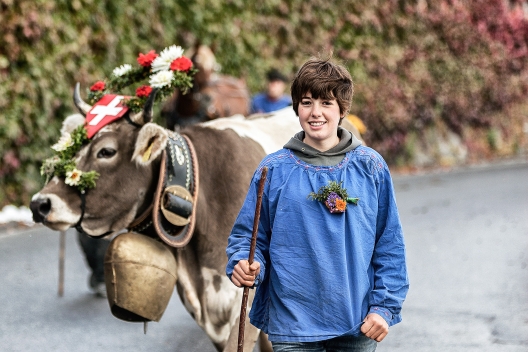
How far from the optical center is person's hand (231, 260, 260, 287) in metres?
3.09

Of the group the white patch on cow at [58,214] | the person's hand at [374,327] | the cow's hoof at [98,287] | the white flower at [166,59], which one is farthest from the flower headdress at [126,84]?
the cow's hoof at [98,287]

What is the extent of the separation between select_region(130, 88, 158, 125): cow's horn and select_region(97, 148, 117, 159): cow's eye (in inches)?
8.2

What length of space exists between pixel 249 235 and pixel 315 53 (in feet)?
41.4

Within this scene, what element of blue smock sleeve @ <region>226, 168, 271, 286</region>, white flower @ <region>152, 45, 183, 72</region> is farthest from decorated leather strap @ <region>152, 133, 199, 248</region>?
blue smock sleeve @ <region>226, 168, 271, 286</region>

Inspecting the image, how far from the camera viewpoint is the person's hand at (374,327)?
10.3 ft

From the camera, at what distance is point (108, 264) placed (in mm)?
4496

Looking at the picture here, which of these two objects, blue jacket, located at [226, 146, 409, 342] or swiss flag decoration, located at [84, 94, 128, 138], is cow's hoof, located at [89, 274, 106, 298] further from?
blue jacket, located at [226, 146, 409, 342]

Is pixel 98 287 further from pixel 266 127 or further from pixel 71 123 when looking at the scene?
pixel 71 123

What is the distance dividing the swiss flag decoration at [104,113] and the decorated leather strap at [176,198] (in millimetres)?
338

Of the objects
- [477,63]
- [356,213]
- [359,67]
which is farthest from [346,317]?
[477,63]

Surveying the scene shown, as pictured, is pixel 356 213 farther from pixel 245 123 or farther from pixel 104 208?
pixel 245 123

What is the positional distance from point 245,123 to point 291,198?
2193 millimetres

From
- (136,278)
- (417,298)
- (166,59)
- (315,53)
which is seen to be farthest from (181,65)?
(315,53)

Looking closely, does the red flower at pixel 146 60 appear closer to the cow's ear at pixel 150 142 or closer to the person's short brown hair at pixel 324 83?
the cow's ear at pixel 150 142
